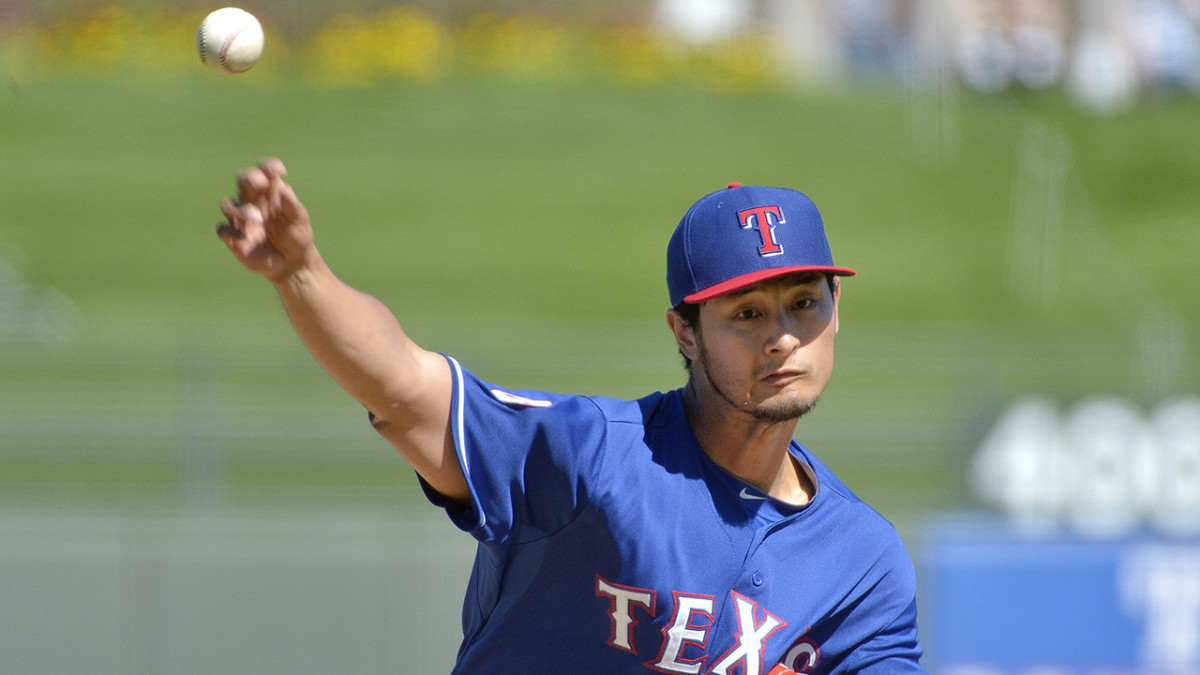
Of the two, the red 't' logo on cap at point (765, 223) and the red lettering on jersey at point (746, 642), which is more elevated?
the red 't' logo on cap at point (765, 223)

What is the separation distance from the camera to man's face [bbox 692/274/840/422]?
233cm

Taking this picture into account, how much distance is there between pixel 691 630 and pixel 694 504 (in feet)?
0.81

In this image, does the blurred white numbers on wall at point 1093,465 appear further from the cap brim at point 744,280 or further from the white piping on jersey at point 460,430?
the white piping on jersey at point 460,430

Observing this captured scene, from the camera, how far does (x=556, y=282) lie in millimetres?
15422

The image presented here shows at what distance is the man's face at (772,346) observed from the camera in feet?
7.66

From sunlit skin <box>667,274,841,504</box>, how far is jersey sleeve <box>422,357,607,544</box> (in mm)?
274

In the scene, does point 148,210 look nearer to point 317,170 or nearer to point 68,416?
point 317,170

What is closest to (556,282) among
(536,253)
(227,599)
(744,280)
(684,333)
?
(536,253)

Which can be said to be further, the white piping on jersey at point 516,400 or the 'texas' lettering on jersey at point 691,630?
the 'texas' lettering on jersey at point 691,630

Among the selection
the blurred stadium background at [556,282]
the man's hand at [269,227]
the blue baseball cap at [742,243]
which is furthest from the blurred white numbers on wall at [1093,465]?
the man's hand at [269,227]

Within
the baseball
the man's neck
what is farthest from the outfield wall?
the baseball

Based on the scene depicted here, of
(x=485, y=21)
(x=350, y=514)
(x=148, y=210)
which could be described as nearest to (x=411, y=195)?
(x=148, y=210)

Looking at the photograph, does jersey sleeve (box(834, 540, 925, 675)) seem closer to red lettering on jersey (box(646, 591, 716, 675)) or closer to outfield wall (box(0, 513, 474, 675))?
red lettering on jersey (box(646, 591, 716, 675))

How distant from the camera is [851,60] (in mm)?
20625
